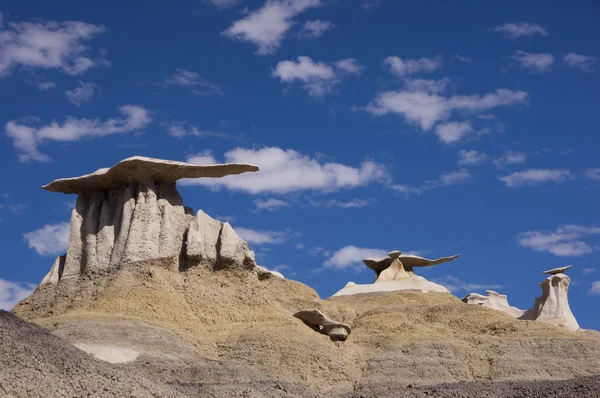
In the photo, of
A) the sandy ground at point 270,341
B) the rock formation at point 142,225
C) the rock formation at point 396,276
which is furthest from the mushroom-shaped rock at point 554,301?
the rock formation at point 142,225

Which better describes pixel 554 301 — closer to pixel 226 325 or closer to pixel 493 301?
pixel 493 301

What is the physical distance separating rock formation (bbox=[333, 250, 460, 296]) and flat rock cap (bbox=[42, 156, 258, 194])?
18.6m

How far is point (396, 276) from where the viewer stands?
7275 cm

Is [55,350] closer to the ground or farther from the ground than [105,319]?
closer to the ground

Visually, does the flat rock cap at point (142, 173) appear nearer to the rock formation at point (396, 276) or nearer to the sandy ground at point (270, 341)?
the sandy ground at point (270, 341)

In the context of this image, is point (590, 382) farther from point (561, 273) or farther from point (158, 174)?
point (561, 273)

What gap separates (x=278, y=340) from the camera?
47.2 metres

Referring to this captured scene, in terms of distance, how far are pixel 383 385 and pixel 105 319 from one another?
10990 mm

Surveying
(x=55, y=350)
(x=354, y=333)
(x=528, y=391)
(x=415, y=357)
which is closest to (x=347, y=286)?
(x=354, y=333)

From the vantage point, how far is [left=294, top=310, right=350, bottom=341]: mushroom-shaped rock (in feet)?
168

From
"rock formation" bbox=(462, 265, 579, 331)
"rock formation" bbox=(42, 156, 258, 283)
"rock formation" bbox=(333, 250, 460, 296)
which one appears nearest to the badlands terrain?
"rock formation" bbox=(42, 156, 258, 283)

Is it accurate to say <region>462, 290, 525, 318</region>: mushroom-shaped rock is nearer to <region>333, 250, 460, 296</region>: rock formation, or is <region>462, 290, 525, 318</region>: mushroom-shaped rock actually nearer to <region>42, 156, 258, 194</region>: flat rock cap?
<region>333, 250, 460, 296</region>: rock formation

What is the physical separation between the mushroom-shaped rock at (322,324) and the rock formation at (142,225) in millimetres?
3761

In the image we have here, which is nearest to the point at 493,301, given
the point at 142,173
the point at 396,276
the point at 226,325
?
the point at 396,276
